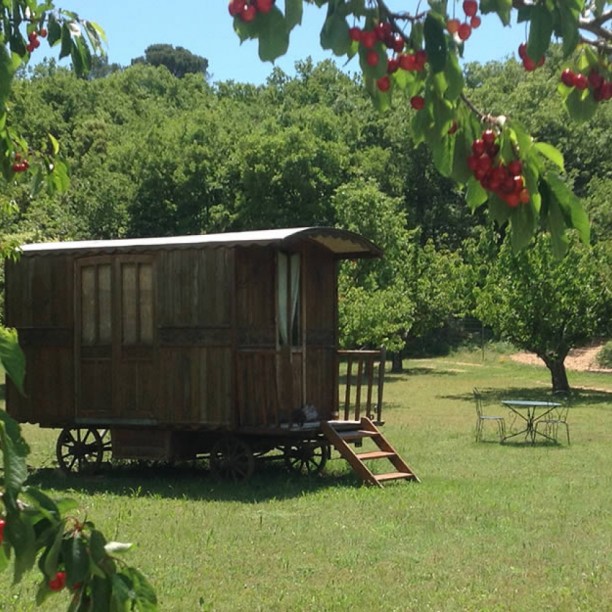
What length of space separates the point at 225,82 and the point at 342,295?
3628 cm

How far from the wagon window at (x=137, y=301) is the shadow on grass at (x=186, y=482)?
1.81m

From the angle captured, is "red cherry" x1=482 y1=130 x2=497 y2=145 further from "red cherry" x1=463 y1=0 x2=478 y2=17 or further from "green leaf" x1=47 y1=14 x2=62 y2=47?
"green leaf" x1=47 y1=14 x2=62 y2=47

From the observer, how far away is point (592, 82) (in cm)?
272

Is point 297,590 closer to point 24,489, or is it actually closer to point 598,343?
point 24,489

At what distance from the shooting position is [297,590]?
7.93m

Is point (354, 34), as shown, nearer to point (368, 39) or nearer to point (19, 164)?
point (368, 39)

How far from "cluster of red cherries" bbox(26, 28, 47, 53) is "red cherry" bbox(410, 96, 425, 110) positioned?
6.39ft

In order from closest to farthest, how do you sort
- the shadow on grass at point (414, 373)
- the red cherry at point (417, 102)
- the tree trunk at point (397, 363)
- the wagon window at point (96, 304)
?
the red cherry at point (417, 102) < the wagon window at point (96, 304) < the shadow on grass at point (414, 373) < the tree trunk at point (397, 363)

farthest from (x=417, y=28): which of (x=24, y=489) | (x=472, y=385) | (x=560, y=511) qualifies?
(x=472, y=385)

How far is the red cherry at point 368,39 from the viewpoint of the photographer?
2.31m

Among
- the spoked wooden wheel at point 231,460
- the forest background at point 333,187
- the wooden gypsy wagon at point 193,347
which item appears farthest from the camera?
the forest background at point 333,187

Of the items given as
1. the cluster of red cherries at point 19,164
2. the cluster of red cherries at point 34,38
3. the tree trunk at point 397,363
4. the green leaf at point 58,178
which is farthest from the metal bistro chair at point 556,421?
the cluster of red cherries at point 34,38

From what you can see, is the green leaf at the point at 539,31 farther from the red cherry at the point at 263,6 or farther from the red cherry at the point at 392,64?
the red cherry at the point at 263,6

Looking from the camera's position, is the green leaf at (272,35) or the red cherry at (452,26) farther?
the red cherry at (452,26)
